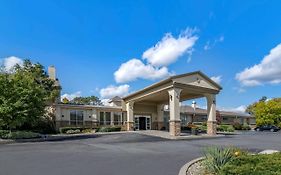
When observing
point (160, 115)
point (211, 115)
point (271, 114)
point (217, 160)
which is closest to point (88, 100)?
point (160, 115)

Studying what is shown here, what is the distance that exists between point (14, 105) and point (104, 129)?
13.6m

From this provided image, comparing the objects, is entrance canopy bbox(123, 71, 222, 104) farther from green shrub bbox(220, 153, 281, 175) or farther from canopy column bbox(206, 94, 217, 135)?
green shrub bbox(220, 153, 281, 175)

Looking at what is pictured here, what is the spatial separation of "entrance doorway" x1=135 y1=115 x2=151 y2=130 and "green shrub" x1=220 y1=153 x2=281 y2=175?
30033mm

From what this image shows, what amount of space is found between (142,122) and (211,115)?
1172 cm

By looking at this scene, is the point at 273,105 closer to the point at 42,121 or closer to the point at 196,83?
the point at 196,83

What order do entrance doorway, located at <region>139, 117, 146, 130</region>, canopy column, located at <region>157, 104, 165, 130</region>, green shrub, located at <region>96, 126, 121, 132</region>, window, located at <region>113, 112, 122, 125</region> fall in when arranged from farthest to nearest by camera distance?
canopy column, located at <region>157, 104, 165, 130</region>, entrance doorway, located at <region>139, 117, 146, 130</region>, window, located at <region>113, 112, 122, 125</region>, green shrub, located at <region>96, 126, 121, 132</region>

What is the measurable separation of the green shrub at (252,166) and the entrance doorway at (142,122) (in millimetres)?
30033

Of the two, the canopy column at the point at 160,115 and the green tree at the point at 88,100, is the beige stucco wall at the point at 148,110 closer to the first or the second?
the canopy column at the point at 160,115

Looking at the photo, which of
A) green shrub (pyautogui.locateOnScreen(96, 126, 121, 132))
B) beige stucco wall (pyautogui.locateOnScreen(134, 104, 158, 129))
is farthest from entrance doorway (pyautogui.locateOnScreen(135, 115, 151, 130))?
green shrub (pyautogui.locateOnScreen(96, 126, 121, 132))

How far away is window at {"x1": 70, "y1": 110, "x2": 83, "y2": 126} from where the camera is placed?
33844 millimetres

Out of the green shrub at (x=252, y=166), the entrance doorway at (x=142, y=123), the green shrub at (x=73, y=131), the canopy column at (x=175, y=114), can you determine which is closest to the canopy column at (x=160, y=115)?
the entrance doorway at (x=142, y=123)

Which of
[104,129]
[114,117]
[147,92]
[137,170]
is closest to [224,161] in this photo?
[137,170]

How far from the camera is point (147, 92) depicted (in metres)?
31.9

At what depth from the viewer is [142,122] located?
127 feet
